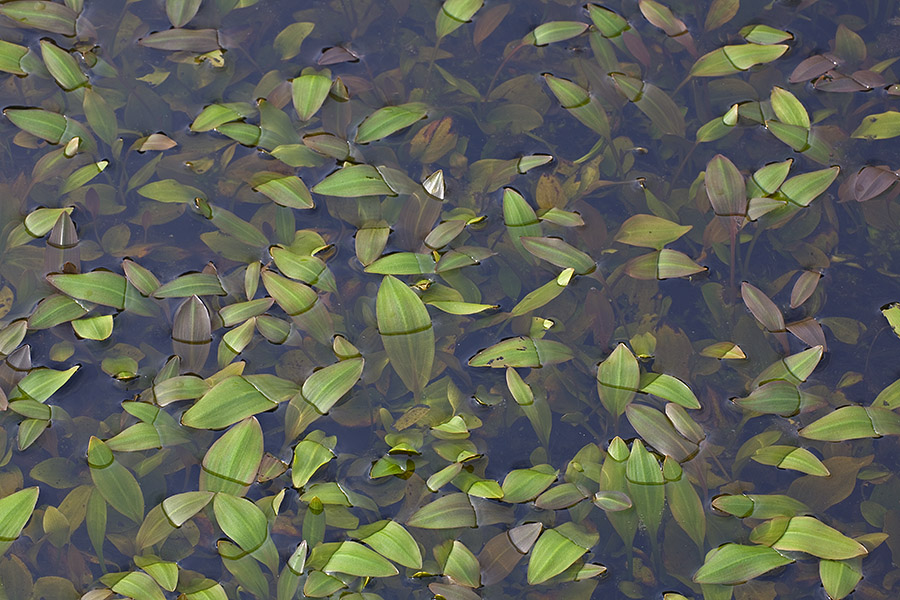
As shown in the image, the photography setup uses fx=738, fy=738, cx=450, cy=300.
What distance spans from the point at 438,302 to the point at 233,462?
23.2 inches

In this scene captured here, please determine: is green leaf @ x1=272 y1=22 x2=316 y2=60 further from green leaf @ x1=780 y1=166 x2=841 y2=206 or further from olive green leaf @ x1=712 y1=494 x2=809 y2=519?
olive green leaf @ x1=712 y1=494 x2=809 y2=519

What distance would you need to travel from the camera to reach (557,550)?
157 cm

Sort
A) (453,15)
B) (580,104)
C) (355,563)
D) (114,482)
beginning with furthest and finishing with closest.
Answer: (453,15)
(580,104)
(114,482)
(355,563)

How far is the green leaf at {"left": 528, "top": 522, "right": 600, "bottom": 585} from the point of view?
1546 mm

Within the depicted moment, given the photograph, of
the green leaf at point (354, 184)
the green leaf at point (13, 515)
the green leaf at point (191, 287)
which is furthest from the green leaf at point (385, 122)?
the green leaf at point (13, 515)

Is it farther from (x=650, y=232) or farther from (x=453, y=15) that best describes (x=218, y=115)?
(x=650, y=232)

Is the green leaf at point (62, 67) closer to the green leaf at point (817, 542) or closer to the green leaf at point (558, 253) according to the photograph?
the green leaf at point (558, 253)

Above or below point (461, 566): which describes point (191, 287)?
above

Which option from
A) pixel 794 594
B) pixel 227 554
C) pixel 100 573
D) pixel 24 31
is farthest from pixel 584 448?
pixel 24 31

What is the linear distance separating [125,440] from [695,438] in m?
1.29

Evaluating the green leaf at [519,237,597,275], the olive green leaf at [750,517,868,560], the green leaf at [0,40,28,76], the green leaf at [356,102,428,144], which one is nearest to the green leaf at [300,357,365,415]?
the green leaf at [519,237,597,275]

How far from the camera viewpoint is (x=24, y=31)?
2090mm

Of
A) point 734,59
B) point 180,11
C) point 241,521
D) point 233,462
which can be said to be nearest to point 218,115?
point 180,11

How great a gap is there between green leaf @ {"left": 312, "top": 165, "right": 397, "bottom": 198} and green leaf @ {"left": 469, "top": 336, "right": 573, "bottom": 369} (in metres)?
0.49
